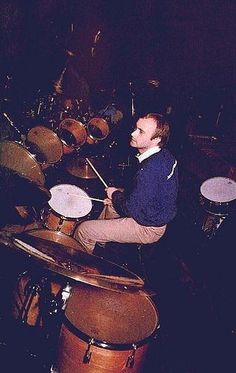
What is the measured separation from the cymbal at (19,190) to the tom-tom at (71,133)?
4284 mm

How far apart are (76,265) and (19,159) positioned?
219cm

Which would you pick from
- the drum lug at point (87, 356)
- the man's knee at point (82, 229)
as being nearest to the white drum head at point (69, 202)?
the man's knee at point (82, 229)

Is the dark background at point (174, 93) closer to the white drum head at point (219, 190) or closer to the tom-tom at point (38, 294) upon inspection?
the tom-tom at point (38, 294)

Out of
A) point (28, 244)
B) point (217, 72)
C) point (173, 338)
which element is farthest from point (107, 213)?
point (217, 72)

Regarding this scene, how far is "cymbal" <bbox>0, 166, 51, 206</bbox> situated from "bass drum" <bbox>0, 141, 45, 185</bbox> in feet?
4.30

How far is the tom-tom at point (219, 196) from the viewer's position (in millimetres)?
5918

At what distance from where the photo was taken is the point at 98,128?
26.3 ft

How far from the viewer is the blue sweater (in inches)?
156

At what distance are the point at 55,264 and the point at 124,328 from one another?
122 cm

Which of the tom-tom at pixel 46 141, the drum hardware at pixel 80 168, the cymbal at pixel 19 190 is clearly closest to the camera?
the cymbal at pixel 19 190

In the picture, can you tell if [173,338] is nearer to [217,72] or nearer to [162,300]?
[162,300]

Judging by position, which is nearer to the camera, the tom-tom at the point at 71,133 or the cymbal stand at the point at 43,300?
the cymbal stand at the point at 43,300

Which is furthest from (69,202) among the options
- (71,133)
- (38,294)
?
(71,133)

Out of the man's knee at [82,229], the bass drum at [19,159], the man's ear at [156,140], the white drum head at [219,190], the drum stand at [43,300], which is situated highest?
the man's ear at [156,140]
